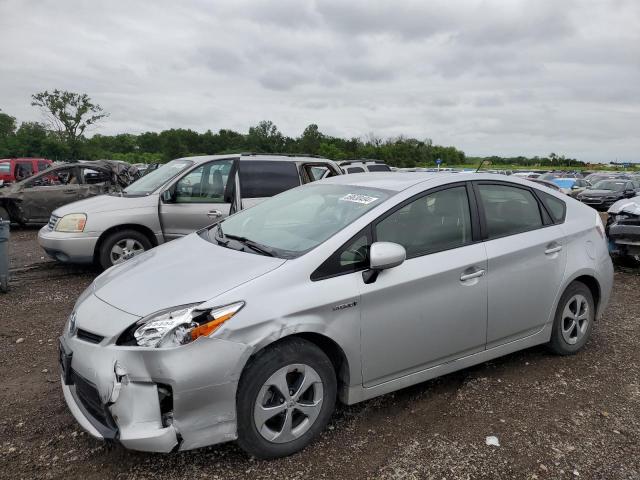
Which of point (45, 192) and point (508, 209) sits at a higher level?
point (508, 209)

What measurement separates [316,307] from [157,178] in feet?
17.9

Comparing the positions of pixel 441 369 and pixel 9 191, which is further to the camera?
pixel 9 191

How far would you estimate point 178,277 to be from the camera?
10.1ft

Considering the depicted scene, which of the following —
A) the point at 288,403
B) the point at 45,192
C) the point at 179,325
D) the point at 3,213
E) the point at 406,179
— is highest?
the point at 406,179

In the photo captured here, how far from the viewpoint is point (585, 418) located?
3.45 m

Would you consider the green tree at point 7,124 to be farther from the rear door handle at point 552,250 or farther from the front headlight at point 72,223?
the rear door handle at point 552,250

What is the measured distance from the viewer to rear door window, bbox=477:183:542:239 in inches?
153

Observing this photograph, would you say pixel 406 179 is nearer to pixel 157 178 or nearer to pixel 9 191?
pixel 157 178

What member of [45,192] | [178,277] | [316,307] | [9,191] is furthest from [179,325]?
[9,191]

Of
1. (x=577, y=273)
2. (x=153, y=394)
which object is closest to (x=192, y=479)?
(x=153, y=394)

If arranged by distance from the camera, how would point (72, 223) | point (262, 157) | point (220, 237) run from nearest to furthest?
point (220, 237) → point (72, 223) → point (262, 157)

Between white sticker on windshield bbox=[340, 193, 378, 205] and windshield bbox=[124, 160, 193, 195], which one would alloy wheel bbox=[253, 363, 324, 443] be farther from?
windshield bbox=[124, 160, 193, 195]

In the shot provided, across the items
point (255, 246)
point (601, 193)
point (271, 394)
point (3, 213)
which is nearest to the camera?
point (271, 394)

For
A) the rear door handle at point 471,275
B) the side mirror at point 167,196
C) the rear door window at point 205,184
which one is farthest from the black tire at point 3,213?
the rear door handle at point 471,275
